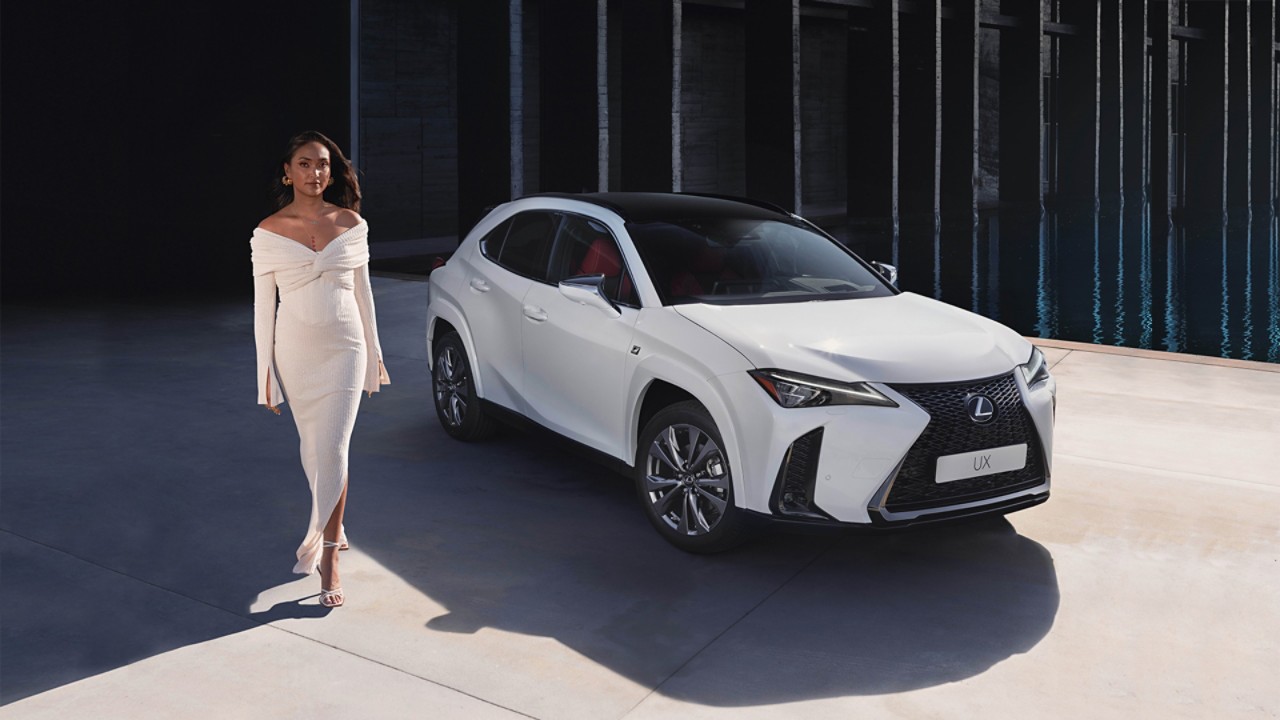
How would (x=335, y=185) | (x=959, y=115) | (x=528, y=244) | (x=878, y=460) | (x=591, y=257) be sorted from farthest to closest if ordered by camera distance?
1. (x=959, y=115)
2. (x=528, y=244)
3. (x=591, y=257)
4. (x=335, y=185)
5. (x=878, y=460)

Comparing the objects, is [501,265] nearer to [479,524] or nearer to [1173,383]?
[479,524]

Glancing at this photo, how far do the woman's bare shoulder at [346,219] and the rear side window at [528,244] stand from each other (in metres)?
1.72

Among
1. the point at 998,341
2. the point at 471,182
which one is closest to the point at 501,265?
the point at 998,341

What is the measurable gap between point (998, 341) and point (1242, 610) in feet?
4.77

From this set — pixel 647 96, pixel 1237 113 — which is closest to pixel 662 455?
pixel 647 96

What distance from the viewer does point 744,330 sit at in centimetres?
533

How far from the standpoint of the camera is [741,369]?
5.08m

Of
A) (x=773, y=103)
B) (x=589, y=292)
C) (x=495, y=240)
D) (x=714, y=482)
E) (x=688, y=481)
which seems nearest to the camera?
(x=714, y=482)

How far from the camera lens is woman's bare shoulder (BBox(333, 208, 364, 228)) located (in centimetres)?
500

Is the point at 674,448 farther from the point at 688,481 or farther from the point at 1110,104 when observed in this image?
the point at 1110,104

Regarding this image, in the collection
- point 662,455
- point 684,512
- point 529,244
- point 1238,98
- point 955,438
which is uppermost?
point 1238,98

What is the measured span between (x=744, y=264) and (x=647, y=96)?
15.2 meters

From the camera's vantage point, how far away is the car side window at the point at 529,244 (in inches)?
267

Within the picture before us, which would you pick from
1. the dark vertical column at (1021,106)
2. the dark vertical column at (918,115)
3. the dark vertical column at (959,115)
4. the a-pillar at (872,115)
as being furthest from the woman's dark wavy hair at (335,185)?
the dark vertical column at (1021,106)
